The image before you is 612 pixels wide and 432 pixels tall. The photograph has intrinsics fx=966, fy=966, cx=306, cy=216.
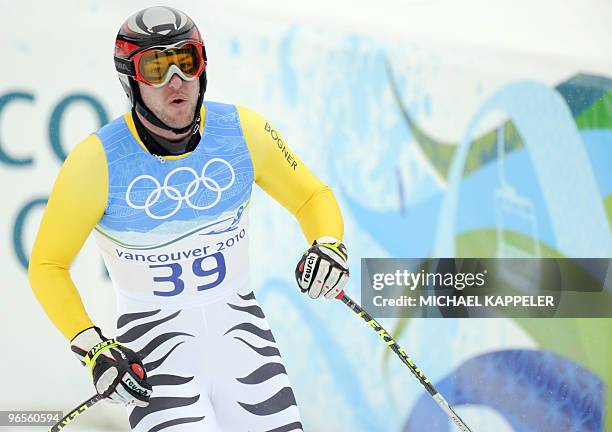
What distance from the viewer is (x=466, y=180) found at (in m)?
3.60

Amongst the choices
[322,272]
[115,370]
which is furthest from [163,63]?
[115,370]

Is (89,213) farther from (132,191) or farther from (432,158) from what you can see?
(432,158)

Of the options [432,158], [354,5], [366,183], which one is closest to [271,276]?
[366,183]

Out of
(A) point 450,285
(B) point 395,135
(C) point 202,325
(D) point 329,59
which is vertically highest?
(D) point 329,59

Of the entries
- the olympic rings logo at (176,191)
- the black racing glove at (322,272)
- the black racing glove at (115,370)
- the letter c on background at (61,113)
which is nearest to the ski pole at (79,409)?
the black racing glove at (115,370)

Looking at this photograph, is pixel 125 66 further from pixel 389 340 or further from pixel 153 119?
pixel 389 340

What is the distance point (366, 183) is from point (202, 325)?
47.8 inches

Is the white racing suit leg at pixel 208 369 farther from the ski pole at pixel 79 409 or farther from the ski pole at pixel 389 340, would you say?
the ski pole at pixel 389 340

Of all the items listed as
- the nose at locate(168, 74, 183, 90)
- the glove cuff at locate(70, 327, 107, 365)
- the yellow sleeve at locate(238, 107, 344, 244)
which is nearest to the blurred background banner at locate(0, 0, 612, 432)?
the yellow sleeve at locate(238, 107, 344, 244)

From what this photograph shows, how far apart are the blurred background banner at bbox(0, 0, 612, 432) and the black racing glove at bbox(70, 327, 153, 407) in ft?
4.04

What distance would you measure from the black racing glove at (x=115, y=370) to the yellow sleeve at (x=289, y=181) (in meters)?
0.63

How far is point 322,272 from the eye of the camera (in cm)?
247

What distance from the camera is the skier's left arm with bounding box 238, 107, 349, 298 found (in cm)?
262

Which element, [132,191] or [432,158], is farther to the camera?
[432,158]
